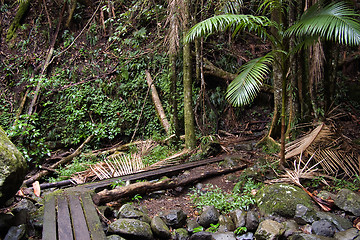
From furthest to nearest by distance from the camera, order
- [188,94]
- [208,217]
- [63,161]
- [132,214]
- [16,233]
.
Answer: [63,161] → [188,94] → [208,217] → [132,214] → [16,233]

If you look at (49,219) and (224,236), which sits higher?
(49,219)

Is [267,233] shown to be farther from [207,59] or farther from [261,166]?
[207,59]

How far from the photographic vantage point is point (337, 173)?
146 inches

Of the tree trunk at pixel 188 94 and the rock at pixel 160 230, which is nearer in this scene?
the rock at pixel 160 230

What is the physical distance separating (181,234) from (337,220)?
5.91 feet

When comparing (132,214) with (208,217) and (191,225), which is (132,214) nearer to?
(191,225)

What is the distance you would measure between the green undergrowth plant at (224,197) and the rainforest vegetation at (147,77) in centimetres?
146

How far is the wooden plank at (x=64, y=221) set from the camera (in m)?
2.33

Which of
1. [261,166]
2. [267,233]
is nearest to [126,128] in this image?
[261,166]

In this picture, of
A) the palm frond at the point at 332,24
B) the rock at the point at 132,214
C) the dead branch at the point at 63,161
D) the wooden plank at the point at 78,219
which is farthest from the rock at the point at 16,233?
the palm frond at the point at 332,24

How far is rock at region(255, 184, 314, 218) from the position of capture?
121 inches

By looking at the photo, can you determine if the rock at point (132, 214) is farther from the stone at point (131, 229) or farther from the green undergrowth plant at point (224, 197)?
the green undergrowth plant at point (224, 197)

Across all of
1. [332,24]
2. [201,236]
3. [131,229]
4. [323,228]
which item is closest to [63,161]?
[131,229]

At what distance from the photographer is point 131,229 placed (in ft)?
8.79
